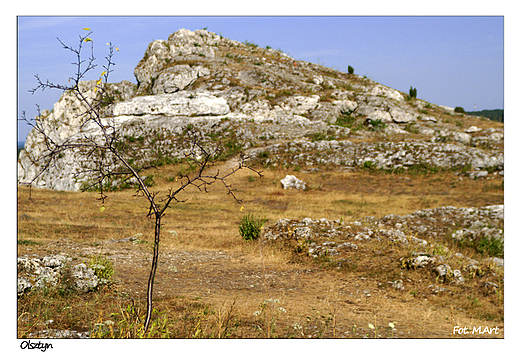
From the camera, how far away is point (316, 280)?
8.81 meters

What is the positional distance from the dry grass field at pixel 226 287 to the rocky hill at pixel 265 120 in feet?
30.2

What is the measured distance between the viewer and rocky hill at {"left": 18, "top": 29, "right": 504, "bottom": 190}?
27.6 metres

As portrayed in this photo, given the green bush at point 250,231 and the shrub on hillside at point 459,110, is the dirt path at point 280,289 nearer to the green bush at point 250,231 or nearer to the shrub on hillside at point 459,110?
the green bush at point 250,231

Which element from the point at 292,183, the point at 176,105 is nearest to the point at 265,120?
the point at 176,105

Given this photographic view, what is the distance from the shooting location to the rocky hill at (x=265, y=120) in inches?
1087

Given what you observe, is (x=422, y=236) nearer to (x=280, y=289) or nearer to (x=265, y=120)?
(x=280, y=289)

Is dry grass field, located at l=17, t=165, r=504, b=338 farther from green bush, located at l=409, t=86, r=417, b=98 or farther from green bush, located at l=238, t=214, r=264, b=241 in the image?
green bush, located at l=409, t=86, r=417, b=98

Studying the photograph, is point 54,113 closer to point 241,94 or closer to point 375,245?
point 241,94

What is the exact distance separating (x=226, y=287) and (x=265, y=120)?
95.7 ft

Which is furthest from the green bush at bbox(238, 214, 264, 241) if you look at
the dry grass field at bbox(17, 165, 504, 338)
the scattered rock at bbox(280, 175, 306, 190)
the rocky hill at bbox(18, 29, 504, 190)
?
the rocky hill at bbox(18, 29, 504, 190)

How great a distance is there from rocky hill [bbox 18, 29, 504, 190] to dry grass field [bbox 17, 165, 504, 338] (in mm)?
9210

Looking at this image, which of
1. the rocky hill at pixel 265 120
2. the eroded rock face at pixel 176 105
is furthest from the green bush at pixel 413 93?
the eroded rock face at pixel 176 105

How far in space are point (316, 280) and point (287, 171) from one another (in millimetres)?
18464

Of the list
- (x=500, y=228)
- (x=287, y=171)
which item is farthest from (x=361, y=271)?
(x=287, y=171)
